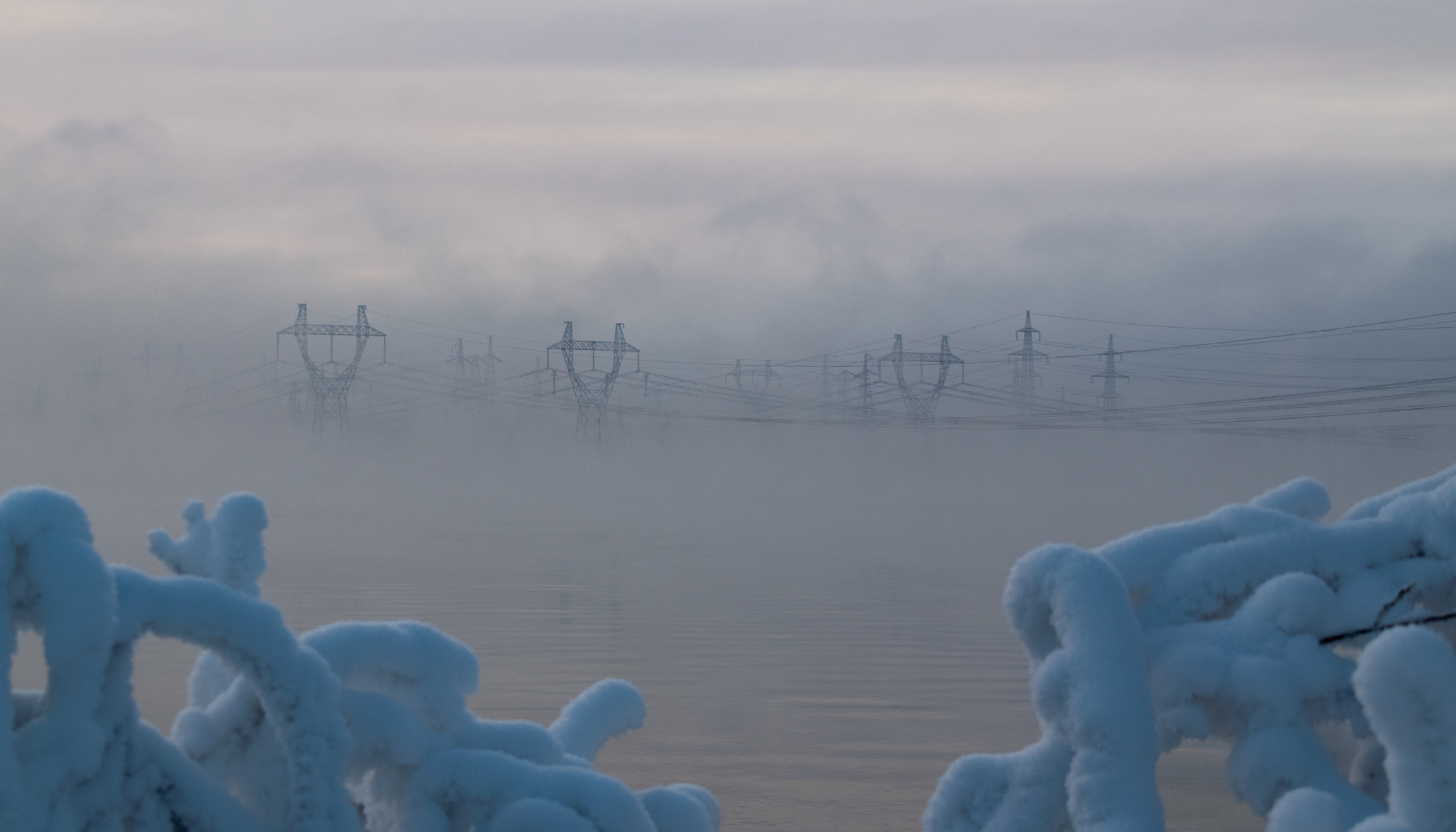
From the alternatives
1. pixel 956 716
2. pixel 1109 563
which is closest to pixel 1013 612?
pixel 1109 563

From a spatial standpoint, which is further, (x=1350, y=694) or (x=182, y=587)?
(x=1350, y=694)

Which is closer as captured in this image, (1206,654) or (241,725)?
(241,725)

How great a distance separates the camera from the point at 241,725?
1877 millimetres

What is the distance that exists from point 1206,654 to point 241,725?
1.43 m

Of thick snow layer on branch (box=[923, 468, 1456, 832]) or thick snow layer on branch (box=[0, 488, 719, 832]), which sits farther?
thick snow layer on branch (box=[923, 468, 1456, 832])

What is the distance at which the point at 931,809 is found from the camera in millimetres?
2092

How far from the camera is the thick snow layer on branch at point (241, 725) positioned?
1.62m

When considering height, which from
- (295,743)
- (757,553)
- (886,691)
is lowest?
(757,553)

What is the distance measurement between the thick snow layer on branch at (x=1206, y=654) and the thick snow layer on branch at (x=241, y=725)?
0.57 metres

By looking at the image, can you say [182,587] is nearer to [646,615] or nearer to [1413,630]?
[1413,630]

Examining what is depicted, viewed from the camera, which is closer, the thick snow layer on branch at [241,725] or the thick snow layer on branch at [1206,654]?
the thick snow layer on branch at [241,725]

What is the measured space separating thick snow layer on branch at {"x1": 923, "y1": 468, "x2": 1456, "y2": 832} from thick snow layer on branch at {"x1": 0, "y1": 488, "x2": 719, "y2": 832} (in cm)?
57

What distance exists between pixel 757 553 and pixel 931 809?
99.8 feet

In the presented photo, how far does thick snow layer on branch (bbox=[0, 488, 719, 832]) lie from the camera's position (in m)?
1.62
